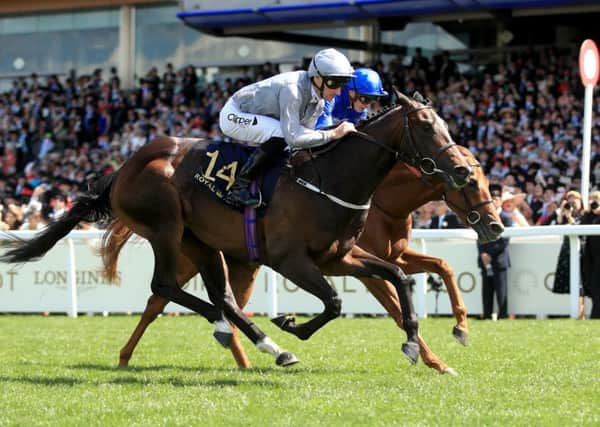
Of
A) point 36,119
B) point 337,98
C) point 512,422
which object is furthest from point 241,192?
point 36,119

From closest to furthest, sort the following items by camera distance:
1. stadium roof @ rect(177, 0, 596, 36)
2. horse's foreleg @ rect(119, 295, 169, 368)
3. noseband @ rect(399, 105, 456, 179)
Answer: noseband @ rect(399, 105, 456, 179) → horse's foreleg @ rect(119, 295, 169, 368) → stadium roof @ rect(177, 0, 596, 36)

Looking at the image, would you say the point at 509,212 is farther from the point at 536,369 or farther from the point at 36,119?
the point at 36,119

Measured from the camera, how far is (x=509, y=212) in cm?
1281

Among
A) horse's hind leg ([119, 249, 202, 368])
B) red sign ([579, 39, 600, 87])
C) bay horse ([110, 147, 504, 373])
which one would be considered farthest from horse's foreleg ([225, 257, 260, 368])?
red sign ([579, 39, 600, 87])

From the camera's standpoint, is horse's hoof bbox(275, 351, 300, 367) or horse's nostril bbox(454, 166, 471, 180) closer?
horse's nostril bbox(454, 166, 471, 180)

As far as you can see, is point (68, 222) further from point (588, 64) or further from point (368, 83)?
point (588, 64)

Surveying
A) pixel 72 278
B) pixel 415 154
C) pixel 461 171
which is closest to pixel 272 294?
pixel 72 278

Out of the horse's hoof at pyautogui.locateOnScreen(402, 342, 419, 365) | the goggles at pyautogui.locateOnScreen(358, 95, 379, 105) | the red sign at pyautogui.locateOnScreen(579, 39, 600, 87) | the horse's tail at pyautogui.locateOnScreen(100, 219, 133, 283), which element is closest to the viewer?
the horse's hoof at pyautogui.locateOnScreen(402, 342, 419, 365)

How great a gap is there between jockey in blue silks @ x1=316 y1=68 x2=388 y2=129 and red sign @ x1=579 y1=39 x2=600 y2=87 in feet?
17.7

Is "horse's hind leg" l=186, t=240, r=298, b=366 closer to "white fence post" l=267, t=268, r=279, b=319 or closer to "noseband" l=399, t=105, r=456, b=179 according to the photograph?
"noseband" l=399, t=105, r=456, b=179

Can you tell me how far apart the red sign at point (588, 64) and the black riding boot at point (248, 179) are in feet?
21.3

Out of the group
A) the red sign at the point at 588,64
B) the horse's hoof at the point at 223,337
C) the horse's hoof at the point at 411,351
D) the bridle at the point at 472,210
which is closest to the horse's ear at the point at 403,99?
the bridle at the point at 472,210

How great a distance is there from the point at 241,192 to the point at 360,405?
5.93ft

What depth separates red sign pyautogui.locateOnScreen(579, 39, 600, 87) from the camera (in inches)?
490
